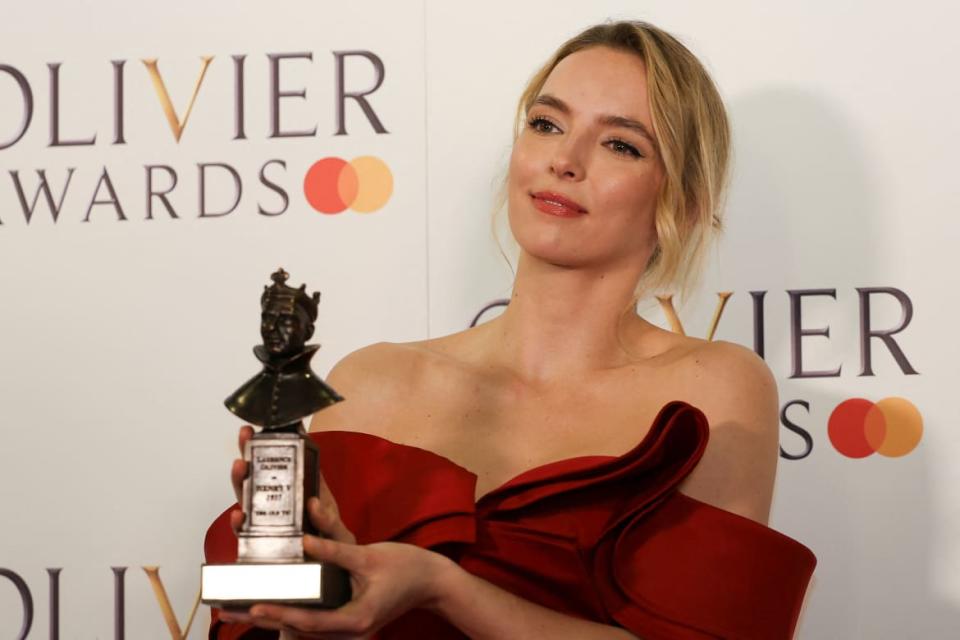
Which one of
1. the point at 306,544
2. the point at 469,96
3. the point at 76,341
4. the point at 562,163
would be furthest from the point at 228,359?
the point at 306,544

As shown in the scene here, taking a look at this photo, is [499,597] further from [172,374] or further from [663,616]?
[172,374]

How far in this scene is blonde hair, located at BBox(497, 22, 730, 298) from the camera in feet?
7.04

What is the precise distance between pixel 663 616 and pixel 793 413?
2.56 feet

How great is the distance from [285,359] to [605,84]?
0.79 m

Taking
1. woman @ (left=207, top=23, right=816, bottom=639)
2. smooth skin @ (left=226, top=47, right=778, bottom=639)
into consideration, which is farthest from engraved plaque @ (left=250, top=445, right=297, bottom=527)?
smooth skin @ (left=226, top=47, right=778, bottom=639)

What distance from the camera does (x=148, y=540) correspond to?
2.61 m

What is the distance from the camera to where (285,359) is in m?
1.60

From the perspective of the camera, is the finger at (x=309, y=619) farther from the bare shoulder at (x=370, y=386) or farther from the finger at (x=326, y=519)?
the bare shoulder at (x=370, y=386)

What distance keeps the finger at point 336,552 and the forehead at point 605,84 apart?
87 cm

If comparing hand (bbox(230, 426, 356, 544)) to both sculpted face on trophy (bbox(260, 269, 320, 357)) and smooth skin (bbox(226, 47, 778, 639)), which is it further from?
smooth skin (bbox(226, 47, 778, 639))

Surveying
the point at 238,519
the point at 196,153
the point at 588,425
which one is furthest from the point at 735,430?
the point at 196,153

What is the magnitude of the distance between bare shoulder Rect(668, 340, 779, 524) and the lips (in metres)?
0.26

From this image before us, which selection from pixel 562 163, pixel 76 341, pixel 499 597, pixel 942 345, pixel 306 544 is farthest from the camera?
pixel 76 341

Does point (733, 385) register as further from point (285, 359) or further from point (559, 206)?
point (285, 359)
